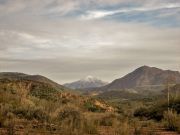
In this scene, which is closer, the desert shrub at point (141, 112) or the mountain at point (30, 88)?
the desert shrub at point (141, 112)

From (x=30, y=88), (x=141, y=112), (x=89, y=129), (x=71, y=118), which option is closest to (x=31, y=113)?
(x=71, y=118)

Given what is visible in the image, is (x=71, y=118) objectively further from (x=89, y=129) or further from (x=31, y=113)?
(x=31, y=113)

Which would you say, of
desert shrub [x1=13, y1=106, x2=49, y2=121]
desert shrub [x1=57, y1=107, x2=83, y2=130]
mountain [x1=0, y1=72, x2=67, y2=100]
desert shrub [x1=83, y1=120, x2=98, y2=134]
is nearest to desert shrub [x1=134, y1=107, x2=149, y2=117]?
desert shrub [x1=57, y1=107, x2=83, y2=130]

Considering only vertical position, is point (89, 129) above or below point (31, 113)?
below

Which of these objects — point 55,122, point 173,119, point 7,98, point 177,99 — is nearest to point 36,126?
point 55,122

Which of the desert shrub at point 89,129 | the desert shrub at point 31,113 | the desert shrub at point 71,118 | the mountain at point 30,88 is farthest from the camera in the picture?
the mountain at point 30,88

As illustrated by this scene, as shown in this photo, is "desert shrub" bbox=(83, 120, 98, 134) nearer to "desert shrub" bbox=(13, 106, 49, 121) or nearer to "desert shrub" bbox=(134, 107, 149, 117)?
"desert shrub" bbox=(13, 106, 49, 121)

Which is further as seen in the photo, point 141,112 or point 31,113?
point 141,112

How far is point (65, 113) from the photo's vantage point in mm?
21125

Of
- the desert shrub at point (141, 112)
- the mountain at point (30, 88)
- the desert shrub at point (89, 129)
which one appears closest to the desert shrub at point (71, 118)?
the desert shrub at point (89, 129)

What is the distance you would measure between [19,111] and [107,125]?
4935 mm

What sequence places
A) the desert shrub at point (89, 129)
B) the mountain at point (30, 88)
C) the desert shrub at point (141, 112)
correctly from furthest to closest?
the mountain at point (30, 88)
the desert shrub at point (141, 112)
the desert shrub at point (89, 129)

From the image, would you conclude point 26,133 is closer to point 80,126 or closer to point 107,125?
point 80,126

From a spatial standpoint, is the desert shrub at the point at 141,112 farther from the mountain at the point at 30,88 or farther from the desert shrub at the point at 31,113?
the mountain at the point at 30,88
